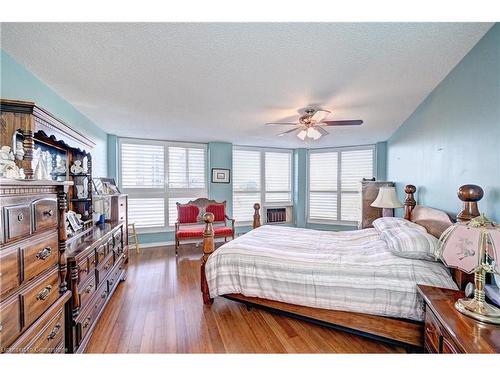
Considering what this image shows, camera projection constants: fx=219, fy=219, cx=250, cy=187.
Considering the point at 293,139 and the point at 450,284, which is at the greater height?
the point at 293,139

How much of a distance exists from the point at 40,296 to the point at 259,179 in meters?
4.83

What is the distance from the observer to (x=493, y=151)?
1.47m

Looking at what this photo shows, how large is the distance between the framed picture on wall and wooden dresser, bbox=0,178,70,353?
373 cm

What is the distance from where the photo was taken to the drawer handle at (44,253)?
118 centimetres

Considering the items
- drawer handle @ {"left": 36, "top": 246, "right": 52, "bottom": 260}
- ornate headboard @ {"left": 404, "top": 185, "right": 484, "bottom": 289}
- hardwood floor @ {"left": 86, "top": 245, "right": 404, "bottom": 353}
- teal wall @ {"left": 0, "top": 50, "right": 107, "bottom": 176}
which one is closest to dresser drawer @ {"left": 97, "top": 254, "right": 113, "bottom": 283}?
hardwood floor @ {"left": 86, "top": 245, "right": 404, "bottom": 353}

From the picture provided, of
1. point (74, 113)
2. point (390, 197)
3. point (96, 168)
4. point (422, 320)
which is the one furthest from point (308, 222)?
point (74, 113)

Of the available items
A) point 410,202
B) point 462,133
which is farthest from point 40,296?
point 410,202

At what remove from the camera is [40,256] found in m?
1.19

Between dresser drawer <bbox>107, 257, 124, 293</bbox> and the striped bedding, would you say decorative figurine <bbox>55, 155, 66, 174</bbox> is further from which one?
the striped bedding

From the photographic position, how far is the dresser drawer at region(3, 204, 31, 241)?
0.97 metres

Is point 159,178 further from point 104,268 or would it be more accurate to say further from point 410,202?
point 410,202

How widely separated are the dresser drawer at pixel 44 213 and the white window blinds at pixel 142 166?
3479 mm
